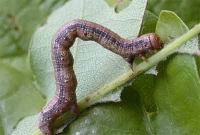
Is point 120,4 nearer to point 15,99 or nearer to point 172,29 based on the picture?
point 172,29

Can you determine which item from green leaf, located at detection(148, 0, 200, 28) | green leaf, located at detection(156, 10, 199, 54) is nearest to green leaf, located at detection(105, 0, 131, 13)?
green leaf, located at detection(148, 0, 200, 28)

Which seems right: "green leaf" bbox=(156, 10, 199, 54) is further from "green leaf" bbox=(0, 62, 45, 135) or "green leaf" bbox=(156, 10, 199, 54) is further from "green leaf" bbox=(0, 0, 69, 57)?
"green leaf" bbox=(0, 0, 69, 57)

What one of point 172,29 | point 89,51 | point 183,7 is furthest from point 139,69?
point 183,7

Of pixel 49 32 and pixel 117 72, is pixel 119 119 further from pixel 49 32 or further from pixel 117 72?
pixel 49 32

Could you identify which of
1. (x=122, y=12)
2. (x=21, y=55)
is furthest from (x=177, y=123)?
(x=21, y=55)

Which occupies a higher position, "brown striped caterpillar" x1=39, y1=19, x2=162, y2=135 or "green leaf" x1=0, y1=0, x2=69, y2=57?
"brown striped caterpillar" x1=39, y1=19, x2=162, y2=135

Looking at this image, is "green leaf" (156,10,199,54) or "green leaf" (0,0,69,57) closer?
"green leaf" (156,10,199,54)

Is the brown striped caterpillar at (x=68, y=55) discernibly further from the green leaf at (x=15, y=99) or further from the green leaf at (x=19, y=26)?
the green leaf at (x=19, y=26)

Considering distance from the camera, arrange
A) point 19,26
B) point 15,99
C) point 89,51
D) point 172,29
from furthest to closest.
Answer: point 19,26 → point 15,99 → point 89,51 → point 172,29

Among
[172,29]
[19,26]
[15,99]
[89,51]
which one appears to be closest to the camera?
[172,29]
